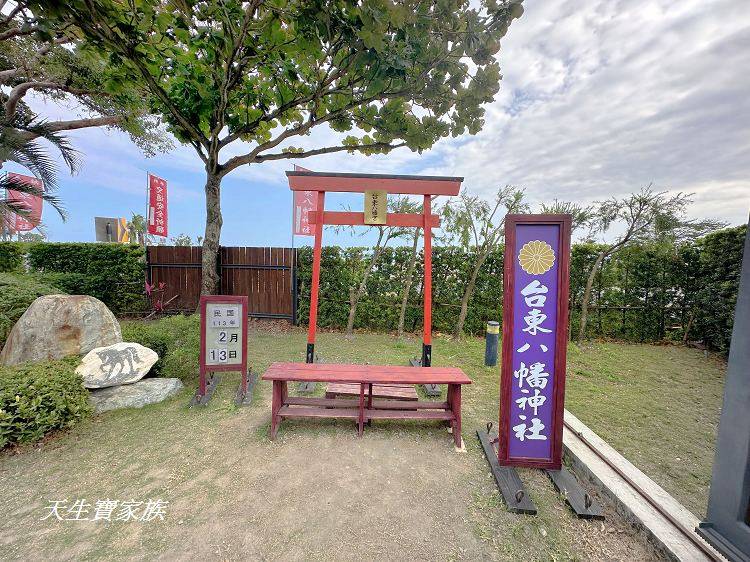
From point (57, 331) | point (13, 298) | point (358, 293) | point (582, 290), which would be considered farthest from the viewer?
point (582, 290)

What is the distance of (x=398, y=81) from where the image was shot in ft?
13.9

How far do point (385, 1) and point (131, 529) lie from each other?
496 centimetres

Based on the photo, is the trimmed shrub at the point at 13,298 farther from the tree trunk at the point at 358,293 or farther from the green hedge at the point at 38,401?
the tree trunk at the point at 358,293

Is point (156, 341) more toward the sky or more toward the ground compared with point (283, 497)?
more toward the sky

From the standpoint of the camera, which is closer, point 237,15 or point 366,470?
point 366,470

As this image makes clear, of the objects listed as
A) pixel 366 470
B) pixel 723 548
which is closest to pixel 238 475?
pixel 366 470

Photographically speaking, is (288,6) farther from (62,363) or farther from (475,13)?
(62,363)

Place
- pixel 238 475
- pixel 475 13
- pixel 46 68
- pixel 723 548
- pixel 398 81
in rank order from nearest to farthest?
pixel 723 548
pixel 238 475
pixel 475 13
pixel 398 81
pixel 46 68

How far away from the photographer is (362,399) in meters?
2.98

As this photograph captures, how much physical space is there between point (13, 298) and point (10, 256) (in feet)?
18.4

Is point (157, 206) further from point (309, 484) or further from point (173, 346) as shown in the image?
point (309, 484)

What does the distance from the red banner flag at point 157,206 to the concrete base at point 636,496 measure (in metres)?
12.6

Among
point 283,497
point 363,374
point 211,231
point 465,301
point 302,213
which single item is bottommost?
point 283,497

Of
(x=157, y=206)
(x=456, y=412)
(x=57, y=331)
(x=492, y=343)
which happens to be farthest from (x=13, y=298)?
(x=492, y=343)
